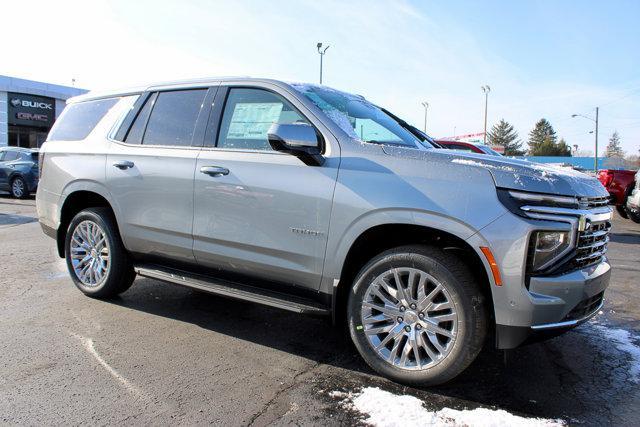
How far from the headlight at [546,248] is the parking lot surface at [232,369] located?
87 centimetres

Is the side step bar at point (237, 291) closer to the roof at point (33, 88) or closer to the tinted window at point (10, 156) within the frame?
the tinted window at point (10, 156)

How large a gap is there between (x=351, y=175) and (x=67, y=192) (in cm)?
311

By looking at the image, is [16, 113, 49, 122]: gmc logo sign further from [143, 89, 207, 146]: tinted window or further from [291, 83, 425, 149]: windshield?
[291, 83, 425, 149]: windshield

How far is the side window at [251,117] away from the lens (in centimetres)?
379

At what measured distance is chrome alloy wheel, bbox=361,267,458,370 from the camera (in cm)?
306

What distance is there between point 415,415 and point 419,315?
0.59 metres

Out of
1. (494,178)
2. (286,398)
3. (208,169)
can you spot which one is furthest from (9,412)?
(494,178)

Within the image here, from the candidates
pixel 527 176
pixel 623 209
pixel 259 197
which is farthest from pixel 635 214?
pixel 259 197

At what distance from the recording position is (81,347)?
148 inches

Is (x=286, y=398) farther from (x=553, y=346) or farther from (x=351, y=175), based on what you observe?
(x=553, y=346)

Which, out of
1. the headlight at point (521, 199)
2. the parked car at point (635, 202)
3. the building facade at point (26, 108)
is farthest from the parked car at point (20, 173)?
the building facade at point (26, 108)

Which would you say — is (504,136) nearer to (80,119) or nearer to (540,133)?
(540,133)

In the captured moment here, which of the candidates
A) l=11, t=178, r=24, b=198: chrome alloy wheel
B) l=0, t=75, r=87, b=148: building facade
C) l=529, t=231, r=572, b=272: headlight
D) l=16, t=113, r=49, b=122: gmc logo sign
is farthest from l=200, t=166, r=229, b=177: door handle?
l=16, t=113, r=49, b=122: gmc logo sign

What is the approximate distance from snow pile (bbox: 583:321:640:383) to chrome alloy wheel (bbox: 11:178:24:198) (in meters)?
15.8
